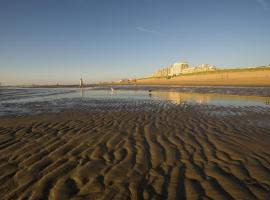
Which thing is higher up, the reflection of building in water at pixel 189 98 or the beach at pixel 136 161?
the beach at pixel 136 161

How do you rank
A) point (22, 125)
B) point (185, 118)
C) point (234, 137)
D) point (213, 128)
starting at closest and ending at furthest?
point (234, 137) < point (213, 128) < point (22, 125) < point (185, 118)

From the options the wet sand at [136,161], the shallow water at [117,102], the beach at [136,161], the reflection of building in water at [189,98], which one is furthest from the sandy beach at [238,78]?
the wet sand at [136,161]

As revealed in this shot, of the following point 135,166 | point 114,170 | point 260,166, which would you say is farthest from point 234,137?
point 114,170

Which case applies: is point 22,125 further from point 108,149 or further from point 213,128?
point 213,128

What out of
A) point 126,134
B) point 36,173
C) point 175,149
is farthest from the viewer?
point 126,134

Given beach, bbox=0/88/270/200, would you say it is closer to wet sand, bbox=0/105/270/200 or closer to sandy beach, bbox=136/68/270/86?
wet sand, bbox=0/105/270/200

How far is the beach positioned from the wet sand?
2 cm

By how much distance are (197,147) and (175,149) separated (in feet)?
2.31

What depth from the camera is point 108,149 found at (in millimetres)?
7281

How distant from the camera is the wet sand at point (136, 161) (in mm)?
4633

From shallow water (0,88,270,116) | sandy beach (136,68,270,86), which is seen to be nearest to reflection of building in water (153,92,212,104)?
shallow water (0,88,270,116)

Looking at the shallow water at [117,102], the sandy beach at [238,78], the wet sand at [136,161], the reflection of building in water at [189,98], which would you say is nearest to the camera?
the wet sand at [136,161]

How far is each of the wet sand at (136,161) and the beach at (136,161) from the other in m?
0.02

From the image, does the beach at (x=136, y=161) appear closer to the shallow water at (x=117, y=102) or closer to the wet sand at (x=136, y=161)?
the wet sand at (x=136, y=161)
